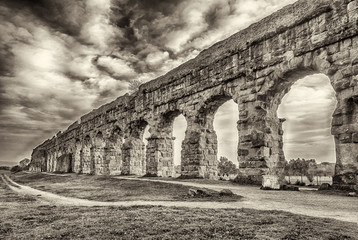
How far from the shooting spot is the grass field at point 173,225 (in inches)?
159

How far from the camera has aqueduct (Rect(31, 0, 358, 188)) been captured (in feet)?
32.5

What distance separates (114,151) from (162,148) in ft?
28.0

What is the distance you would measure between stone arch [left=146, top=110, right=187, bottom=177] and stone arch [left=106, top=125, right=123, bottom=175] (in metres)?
6.94

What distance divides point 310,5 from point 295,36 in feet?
3.91

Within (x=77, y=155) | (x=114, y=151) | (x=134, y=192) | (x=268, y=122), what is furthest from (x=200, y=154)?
(x=77, y=155)

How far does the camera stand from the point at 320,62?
1084 centimetres

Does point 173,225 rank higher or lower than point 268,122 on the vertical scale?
lower

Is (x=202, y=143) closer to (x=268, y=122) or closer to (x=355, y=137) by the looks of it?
(x=268, y=122)

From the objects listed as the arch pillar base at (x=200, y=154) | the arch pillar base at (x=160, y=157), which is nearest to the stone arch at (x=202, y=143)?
the arch pillar base at (x=200, y=154)

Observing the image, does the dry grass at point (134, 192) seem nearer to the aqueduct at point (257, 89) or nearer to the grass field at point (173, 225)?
the grass field at point (173, 225)

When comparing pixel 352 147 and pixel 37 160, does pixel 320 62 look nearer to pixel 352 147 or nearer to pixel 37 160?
pixel 352 147

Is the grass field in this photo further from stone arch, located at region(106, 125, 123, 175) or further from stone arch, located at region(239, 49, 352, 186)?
stone arch, located at region(106, 125, 123, 175)

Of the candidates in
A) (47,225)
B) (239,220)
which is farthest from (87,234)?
(239,220)

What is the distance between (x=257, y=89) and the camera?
13.1 m
